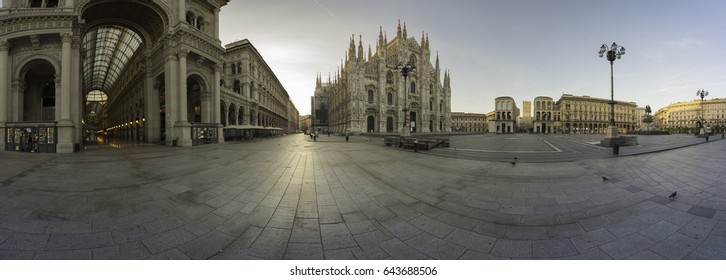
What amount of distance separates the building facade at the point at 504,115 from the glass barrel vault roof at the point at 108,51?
3769 inches

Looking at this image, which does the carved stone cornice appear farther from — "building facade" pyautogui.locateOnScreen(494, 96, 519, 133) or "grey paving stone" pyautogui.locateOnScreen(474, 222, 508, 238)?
"building facade" pyautogui.locateOnScreen(494, 96, 519, 133)

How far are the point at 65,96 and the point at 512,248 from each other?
2672 cm

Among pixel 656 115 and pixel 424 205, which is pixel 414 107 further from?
pixel 656 115

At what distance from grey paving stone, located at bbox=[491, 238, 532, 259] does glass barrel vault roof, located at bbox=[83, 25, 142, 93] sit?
3691 centimetres

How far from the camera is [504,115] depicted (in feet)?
311

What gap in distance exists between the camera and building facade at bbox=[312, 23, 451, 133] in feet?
200

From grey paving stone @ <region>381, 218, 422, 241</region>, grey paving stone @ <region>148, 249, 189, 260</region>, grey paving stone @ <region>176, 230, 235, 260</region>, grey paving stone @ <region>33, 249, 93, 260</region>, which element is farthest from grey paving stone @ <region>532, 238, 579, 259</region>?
grey paving stone @ <region>33, 249, 93, 260</region>

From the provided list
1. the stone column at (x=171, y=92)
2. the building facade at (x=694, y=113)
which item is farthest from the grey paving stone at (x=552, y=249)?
the building facade at (x=694, y=113)

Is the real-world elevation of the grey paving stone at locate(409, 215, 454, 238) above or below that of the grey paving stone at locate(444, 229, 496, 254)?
above

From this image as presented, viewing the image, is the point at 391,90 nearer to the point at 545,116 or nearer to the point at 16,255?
the point at 16,255

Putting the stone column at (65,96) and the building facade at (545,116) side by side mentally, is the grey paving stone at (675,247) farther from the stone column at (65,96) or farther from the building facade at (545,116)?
the building facade at (545,116)

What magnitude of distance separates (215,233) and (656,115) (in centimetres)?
21776

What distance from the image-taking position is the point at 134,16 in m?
25.6

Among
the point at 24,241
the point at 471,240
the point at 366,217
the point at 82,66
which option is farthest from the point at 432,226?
the point at 82,66
